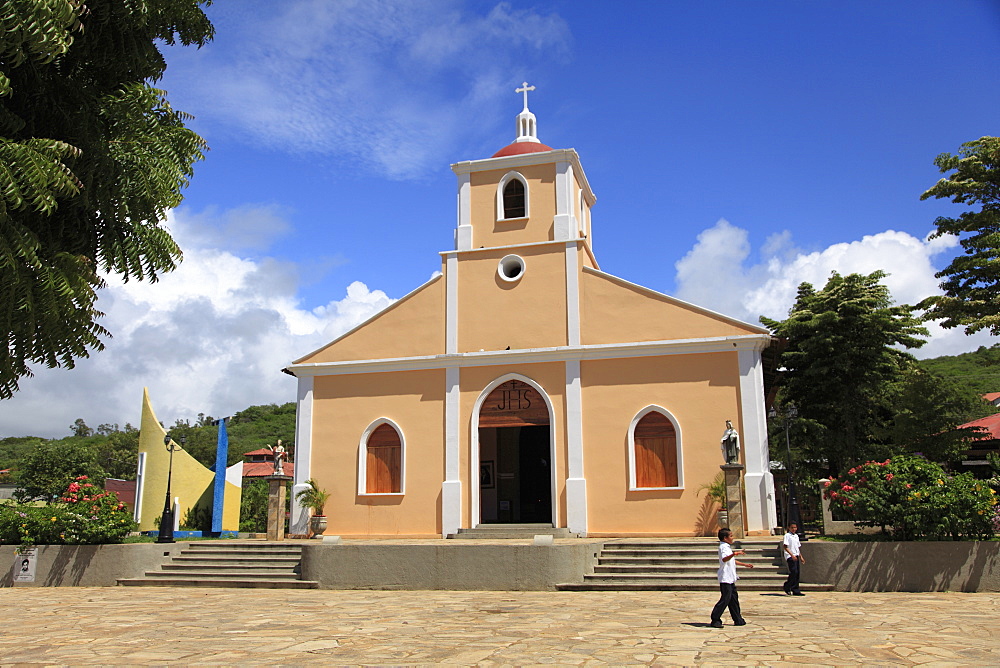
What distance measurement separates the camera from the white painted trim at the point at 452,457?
19938 mm

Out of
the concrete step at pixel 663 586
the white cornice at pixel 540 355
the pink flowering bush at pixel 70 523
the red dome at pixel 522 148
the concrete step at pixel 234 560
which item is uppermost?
the red dome at pixel 522 148

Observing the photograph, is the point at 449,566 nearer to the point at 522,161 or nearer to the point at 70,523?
the point at 70,523

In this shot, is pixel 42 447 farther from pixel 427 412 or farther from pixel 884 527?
pixel 884 527

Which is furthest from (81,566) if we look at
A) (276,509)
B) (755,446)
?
(755,446)

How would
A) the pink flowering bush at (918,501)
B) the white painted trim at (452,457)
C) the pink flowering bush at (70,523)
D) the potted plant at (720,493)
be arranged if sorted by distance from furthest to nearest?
the white painted trim at (452,457), the potted plant at (720,493), the pink flowering bush at (70,523), the pink flowering bush at (918,501)

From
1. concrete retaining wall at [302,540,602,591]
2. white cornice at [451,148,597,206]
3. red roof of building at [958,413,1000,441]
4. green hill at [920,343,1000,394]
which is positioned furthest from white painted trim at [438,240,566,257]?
green hill at [920,343,1000,394]

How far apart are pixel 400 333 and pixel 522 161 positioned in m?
5.79

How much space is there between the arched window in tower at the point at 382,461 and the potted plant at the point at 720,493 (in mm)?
7655

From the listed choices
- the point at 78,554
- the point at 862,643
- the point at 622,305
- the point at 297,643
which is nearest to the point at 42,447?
the point at 78,554

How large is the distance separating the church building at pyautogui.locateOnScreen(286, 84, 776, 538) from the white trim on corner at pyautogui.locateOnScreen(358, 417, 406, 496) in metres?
0.04

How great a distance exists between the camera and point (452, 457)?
20.3m

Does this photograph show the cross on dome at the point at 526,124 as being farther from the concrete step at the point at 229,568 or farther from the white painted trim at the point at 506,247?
the concrete step at the point at 229,568

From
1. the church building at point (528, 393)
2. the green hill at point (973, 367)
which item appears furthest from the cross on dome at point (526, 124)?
the green hill at point (973, 367)

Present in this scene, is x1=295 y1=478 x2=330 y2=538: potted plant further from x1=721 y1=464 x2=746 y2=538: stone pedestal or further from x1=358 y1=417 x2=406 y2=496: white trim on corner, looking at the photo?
x1=721 y1=464 x2=746 y2=538: stone pedestal
